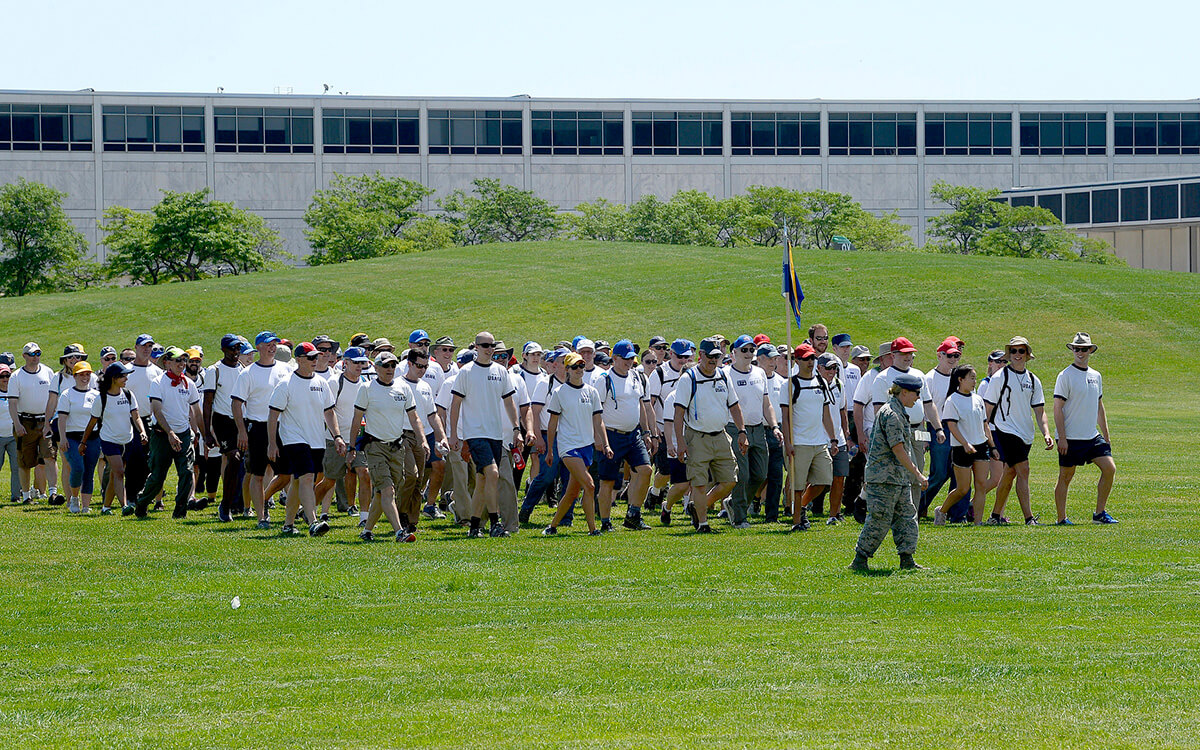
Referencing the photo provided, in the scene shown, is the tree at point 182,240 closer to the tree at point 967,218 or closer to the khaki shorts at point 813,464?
the tree at point 967,218

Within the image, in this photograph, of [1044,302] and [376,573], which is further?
[1044,302]

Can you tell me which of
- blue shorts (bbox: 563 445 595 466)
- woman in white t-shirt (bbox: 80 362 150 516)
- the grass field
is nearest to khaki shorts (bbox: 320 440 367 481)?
the grass field

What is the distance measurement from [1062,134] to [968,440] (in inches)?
3081

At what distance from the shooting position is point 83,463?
53.4ft

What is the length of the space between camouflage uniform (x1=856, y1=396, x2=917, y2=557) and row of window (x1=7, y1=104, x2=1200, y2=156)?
72148 mm

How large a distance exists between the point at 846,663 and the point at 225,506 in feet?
30.3

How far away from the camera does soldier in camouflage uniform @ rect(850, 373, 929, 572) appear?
436 inches

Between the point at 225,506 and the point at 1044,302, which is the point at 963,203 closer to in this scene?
the point at 1044,302

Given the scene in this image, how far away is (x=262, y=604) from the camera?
394 inches

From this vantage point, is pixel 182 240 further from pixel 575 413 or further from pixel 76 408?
pixel 575 413

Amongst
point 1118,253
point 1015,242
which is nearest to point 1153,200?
point 1118,253

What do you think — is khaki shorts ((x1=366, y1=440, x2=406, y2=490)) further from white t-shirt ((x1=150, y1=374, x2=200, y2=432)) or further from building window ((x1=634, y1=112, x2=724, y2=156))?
building window ((x1=634, y1=112, x2=724, y2=156))

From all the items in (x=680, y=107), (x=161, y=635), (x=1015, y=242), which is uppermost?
(x=680, y=107)

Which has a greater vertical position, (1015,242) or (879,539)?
(1015,242)
